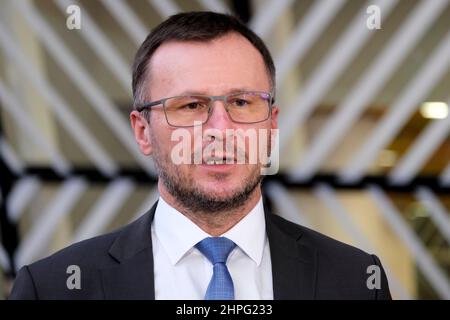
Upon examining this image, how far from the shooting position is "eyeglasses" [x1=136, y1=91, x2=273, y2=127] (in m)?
0.73

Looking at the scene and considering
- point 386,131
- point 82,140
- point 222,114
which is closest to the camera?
point 222,114

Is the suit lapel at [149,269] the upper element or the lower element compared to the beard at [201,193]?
lower

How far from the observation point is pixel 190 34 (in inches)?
29.4

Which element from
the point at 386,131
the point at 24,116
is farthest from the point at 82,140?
the point at 386,131

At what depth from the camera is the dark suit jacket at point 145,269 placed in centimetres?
75

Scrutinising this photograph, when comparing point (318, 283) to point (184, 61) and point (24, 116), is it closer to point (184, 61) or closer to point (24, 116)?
point (184, 61)

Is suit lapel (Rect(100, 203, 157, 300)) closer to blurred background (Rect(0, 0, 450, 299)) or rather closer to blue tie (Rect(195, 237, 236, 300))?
blue tie (Rect(195, 237, 236, 300))

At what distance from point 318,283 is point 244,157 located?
143 mm

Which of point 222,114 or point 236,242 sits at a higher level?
point 222,114

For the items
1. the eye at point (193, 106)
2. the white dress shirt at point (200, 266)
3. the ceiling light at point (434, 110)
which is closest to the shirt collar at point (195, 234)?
the white dress shirt at point (200, 266)

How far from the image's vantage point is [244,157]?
28.8 inches

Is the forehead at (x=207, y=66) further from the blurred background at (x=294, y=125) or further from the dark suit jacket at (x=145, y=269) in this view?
the blurred background at (x=294, y=125)

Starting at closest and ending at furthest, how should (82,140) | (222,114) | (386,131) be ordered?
1. (222,114)
2. (386,131)
3. (82,140)

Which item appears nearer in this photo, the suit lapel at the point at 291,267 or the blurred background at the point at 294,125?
the suit lapel at the point at 291,267
